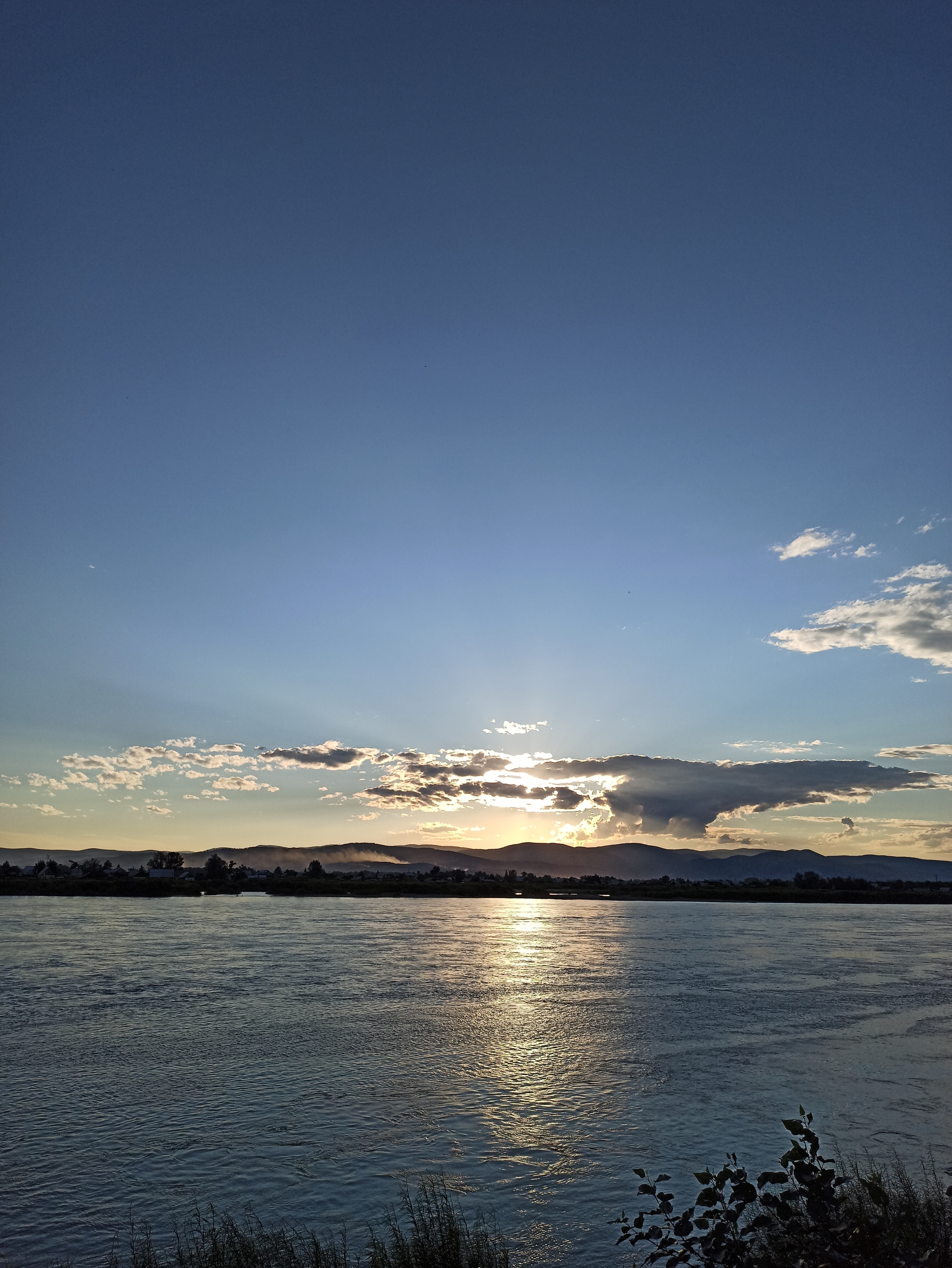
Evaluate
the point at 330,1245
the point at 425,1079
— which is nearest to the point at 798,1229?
the point at 330,1245

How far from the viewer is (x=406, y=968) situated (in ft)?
196

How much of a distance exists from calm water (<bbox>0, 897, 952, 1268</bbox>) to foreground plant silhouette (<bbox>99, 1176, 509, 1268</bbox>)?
732 millimetres

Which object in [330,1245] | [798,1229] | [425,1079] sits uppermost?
[798,1229]

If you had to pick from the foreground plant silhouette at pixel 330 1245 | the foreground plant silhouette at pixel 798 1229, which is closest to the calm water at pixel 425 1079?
the foreground plant silhouette at pixel 330 1245

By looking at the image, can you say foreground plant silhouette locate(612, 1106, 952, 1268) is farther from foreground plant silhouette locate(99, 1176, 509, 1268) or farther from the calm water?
the calm water

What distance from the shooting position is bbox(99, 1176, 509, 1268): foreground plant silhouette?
44.6 feet

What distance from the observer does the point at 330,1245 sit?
14.8 meters

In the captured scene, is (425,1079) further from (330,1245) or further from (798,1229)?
(798,1229)

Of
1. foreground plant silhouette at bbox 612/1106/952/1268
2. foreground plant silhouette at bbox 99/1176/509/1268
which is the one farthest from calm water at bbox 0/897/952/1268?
foreground plant silhouette at bbox 612/1106/952/1268

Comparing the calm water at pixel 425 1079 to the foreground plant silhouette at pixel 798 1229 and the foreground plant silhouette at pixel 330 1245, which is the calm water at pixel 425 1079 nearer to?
the foreground plant silhouette at pixel 330 1245

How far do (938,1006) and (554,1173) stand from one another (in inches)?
1413

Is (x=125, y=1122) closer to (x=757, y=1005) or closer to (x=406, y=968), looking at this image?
(x=757, y=1005)

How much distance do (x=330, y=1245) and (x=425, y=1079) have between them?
14.5 metres

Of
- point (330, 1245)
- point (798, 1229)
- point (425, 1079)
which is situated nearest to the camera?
point (798, 1229)
